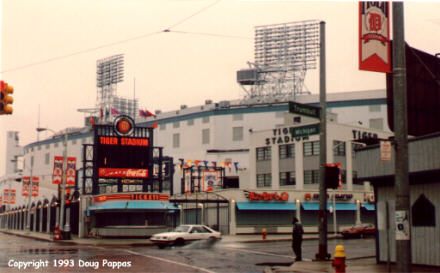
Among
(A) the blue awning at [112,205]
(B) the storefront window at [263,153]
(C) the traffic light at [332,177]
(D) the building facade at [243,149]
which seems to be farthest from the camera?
(B) the storefront window at [263,153]

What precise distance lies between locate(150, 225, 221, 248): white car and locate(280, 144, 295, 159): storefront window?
31.8m

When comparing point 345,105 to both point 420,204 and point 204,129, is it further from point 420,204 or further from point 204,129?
point 420,204

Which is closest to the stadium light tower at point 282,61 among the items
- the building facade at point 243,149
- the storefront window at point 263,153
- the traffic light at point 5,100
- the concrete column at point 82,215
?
the building facade at point 243,149

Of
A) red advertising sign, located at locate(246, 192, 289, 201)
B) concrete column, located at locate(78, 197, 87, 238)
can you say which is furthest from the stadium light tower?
concrete column, located at locate(78, 197, 87, 238)

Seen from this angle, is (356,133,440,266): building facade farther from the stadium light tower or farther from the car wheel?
the stadium light tower

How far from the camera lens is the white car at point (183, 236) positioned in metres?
32.8

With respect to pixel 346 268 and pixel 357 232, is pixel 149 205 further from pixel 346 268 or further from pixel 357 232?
pixel 346 268

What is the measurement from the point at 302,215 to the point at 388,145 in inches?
1829

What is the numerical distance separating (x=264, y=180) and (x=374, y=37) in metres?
55.8

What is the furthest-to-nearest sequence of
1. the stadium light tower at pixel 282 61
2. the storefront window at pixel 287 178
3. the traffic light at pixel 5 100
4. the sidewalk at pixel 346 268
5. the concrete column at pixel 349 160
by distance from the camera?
1. the stadium light tower at pixel 282 61
2. the storefront window at pixel 287 178
3. the concrete column at pixel 349 160
4. the sidewalk at pixel 346 268
5. the traffic light at pixel 5 100

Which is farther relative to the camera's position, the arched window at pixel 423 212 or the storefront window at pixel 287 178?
the storefront window at pixel 287 178

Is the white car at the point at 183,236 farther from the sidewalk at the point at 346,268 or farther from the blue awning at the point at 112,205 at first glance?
the blue awning at the point at 112,205

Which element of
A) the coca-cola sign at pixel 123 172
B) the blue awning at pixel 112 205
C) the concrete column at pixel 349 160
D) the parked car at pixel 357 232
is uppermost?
the concrete column at pixel 349 160

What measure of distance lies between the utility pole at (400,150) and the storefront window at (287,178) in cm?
5389
